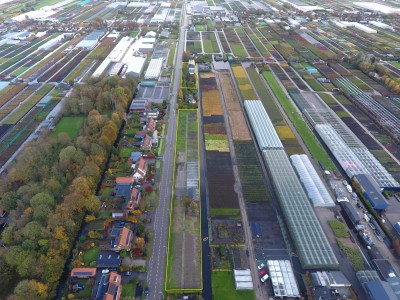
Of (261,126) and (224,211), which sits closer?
(224,211)

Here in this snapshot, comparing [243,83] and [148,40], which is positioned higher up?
[148,40]

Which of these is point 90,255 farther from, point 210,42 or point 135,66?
point 210,42

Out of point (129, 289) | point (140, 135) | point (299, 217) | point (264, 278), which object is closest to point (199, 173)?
point (140, 135)

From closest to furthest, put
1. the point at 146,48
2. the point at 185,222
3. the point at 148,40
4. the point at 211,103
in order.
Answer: the point at 185,222 → the point at 211,103 → the point at 146,48 → the point at 148,40

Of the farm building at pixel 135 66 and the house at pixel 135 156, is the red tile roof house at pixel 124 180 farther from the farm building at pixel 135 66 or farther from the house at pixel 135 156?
the farm building at pixel 135 66

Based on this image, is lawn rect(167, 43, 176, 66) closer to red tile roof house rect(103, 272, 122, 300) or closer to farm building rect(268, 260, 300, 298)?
red tile roof house rect(103, 272, 122, 300)

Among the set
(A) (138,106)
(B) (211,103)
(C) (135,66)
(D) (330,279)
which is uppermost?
(C) (135,66)

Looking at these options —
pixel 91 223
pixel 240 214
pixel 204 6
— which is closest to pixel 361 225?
pixel 240 214

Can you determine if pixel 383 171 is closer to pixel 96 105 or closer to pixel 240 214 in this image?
pixel 240 214

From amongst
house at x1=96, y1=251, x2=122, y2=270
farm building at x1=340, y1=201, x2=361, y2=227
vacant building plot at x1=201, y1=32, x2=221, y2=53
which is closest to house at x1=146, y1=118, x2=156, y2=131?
house at x1=96, y1=251, x2=122, y2=270
